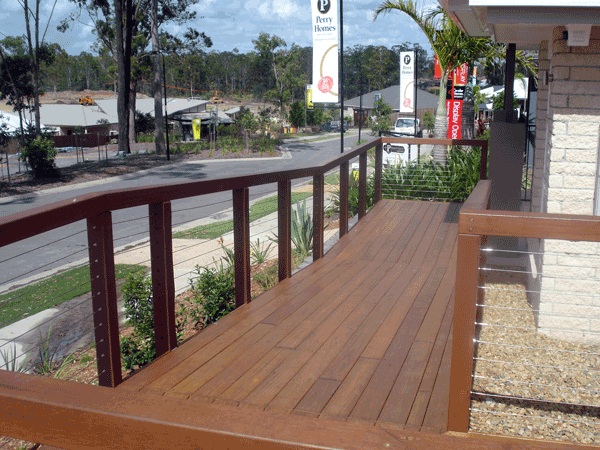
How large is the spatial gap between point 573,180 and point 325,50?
9.81 metres

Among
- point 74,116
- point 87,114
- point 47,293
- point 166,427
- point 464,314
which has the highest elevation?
point 87,114

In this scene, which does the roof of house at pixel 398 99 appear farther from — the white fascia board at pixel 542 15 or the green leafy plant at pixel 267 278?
the white fascia board at pixel 542 15

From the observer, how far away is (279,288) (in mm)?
5098

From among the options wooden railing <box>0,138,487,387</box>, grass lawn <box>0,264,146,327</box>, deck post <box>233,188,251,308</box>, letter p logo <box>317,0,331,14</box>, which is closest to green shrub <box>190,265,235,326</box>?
wooden railing <box>0,138,487,387</box>

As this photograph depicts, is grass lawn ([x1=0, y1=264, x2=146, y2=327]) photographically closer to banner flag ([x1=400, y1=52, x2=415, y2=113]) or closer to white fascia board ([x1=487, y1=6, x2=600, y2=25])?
white fascia board ([x1=487, y1=6, x2=600, y2=25])

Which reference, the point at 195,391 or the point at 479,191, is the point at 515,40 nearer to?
the point at 479,191

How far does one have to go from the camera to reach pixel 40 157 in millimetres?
23828

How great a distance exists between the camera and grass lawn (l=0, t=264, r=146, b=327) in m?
6.75

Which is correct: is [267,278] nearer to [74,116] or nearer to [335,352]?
[335,352]

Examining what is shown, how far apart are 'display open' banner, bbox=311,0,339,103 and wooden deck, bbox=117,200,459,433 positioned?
878 centimetres

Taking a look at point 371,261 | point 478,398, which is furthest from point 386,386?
point 371,261

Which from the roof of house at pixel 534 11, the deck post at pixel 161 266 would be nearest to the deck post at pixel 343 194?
the roof of house at pixel 534 11

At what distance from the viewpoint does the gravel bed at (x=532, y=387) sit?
341 cm

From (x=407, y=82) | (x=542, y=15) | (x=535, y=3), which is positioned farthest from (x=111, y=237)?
(x=407, y=82)
